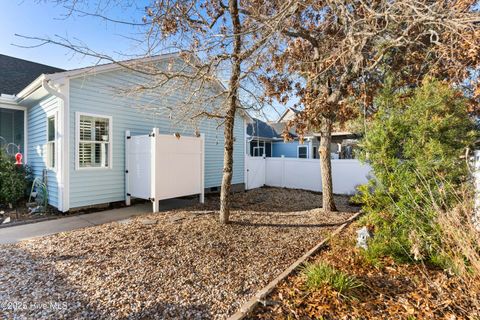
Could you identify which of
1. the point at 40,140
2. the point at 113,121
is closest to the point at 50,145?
the point at 40,140

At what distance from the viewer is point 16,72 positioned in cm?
966

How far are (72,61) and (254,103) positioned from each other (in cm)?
321

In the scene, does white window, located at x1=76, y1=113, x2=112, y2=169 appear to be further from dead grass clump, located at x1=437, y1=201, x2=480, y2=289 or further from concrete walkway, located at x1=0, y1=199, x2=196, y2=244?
dead grass clump, located at x1=437, y1=201, x2=480, y2=289

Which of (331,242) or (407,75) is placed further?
(407,75)

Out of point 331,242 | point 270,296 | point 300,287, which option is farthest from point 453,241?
point 270,296

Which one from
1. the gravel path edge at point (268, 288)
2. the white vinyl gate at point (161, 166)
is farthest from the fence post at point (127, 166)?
the gravel path edge at point (268, 288)

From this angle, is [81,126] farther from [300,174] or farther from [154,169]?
[300,174]

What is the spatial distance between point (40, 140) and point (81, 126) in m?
2.01

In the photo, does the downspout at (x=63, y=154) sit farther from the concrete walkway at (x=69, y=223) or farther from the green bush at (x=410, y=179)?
the green bush at (x=410, y=179)

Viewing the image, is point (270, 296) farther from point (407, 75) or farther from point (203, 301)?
point (407, 75)

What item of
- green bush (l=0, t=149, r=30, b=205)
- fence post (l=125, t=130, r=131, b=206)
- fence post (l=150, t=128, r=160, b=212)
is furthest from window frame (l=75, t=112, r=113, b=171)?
green bush (l=0, t=149, r=30, b=205)

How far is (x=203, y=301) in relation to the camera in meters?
2.57

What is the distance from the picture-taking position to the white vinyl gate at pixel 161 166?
6.35 metres

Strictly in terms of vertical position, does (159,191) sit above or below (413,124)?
below
